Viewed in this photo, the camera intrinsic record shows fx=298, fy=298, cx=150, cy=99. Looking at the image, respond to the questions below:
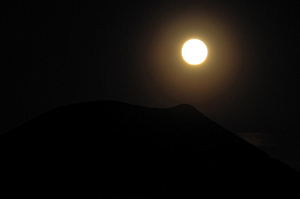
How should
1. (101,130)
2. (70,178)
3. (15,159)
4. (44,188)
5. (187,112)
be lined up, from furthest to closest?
(187,112) → (101,130) → (15,159) → (70,178) → (44,188)

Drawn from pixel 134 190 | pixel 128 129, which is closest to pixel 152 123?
pixel 128 129

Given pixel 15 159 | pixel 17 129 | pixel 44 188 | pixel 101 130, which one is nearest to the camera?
pixel 44 188

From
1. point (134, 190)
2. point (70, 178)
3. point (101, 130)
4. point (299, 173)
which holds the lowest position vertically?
point (299, 173)

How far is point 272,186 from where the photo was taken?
20609mm

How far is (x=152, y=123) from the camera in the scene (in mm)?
25172

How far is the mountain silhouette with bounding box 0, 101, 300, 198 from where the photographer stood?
17156 millimetres

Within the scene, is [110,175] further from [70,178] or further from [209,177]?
[209,177]

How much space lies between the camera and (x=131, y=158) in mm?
20266

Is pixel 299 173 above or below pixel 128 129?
below

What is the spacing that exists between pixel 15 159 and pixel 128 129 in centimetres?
836

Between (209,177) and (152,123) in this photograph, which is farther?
(152,123)

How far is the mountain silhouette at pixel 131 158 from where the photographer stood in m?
17.2

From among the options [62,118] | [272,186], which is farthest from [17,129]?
[272,186]

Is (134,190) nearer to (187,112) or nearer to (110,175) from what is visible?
(110,175)
